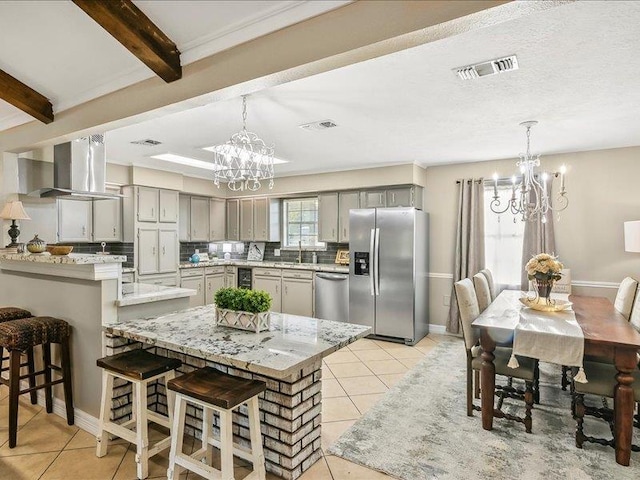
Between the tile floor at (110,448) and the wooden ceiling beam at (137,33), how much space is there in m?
2.34

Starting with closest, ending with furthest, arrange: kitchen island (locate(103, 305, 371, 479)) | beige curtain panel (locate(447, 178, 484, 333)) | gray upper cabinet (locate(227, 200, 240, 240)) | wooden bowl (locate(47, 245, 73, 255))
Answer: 1. kitchen island (locate(103, 305, 371, 479))
2. wooden bowl (locate(47, 245, 73, 255))
3. beige curtain panel (locate(447, 178, 484, 333))
4. gray upper cabinet (locate(227, 200, 240, 240))

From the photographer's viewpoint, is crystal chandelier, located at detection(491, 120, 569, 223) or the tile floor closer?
the tile floor

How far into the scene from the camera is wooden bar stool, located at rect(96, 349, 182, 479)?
6.82 ft

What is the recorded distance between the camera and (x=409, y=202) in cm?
518

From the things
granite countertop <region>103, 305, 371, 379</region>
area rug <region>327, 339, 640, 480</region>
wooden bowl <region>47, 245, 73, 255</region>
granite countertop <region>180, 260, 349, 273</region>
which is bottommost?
area rug <region>327, 339, 640, 480</region>

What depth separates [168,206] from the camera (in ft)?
19.0

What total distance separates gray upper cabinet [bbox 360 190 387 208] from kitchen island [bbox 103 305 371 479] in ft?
10.6

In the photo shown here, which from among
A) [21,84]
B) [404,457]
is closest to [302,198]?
[21,84]

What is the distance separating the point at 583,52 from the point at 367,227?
126 inches

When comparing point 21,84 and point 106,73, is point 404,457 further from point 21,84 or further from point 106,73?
point 21,84

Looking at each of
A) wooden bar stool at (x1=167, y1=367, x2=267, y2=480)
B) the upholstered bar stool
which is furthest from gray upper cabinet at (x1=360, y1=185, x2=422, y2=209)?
the upholstered bar stool

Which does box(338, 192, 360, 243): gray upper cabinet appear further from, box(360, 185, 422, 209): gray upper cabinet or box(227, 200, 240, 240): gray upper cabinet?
box(227, 200, 240, 240): gray upper cabinet

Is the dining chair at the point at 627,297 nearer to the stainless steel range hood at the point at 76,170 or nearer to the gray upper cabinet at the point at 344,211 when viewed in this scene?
the gray upper cabinet at the point at 344,211

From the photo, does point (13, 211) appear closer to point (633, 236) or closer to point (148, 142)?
point (148, 142)
